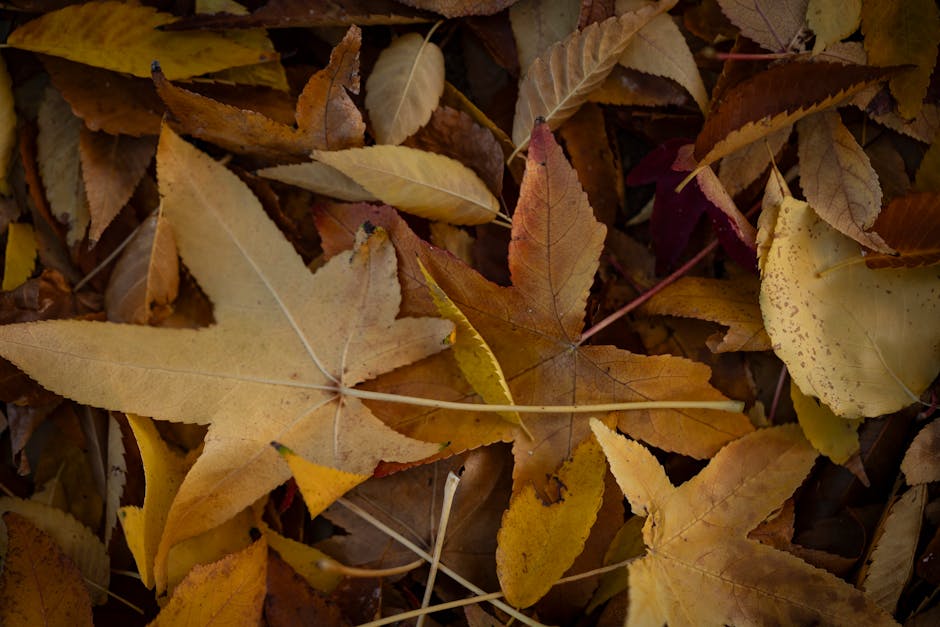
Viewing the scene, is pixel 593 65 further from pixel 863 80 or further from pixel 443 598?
pixel 443 598

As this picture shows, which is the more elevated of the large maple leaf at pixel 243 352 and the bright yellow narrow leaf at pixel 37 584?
the large maple leaf at pixel 243 352

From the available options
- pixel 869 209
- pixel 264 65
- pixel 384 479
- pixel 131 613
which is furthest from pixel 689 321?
pixel 131 613

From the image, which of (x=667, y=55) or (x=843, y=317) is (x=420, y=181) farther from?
(x=843, y=317)

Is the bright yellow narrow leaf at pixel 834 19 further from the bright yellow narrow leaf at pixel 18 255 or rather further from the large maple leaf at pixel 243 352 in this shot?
the bright yellow narrow leaf at pixel 18 255

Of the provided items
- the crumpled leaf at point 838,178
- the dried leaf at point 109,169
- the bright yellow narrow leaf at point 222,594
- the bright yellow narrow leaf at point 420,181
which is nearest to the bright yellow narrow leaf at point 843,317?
the crumpled leaf at point 838,178

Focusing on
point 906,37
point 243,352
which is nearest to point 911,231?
point 906,37
